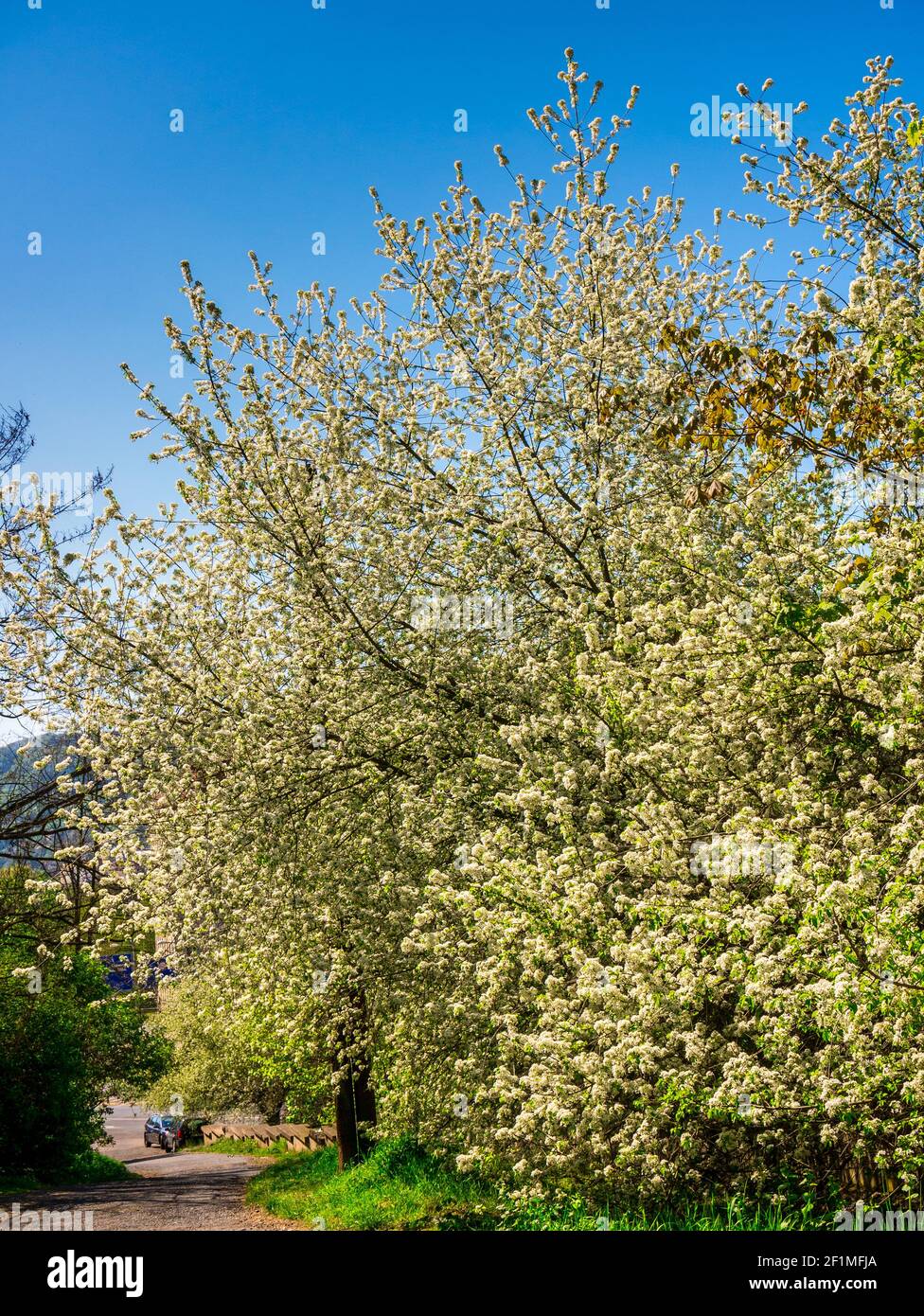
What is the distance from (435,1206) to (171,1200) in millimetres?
12303

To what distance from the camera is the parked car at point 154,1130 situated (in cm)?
4649

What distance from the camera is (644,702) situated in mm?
8070

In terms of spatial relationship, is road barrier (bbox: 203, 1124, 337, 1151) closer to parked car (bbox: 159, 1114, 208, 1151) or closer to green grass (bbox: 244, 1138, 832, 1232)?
parked car (bbox: 159, 1114, 208, 1151)

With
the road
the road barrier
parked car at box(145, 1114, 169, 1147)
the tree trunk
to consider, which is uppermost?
the tree trunk

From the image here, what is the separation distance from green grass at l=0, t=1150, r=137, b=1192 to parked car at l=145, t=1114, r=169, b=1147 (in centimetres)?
1570

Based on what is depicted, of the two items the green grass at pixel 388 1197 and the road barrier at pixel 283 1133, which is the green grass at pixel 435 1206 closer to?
the green grass at pixel 388 1197

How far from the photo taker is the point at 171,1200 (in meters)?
21.8

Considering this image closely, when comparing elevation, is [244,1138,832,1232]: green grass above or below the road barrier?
above

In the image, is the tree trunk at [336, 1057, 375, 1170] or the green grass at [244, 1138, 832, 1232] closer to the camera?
the green grass at [244, 1138, 832, 1232]

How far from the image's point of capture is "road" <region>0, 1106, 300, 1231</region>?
1747cm

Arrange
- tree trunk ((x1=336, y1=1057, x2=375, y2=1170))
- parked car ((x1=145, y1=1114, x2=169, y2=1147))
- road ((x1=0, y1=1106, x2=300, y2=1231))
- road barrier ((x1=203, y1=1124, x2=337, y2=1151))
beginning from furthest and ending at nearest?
parked car ((x1=145, y1=1114, x2=169, y2=1147)), road barrier ((x1=203, y1=1124, x2=337, y2=1151)), tree trunk ((x1=336, y1=1057, x2=375, y2=1170)), road ((x1=0, y1=1106, x2=300, y2=1231))

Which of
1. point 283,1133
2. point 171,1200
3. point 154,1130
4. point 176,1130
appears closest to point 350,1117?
point 171,1200

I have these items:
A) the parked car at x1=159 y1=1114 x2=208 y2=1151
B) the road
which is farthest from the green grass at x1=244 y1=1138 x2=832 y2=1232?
the parked car at x1=159 y1=1114 x2=208 y2=1151

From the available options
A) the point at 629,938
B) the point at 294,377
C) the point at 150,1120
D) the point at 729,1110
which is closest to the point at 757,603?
the point at 629,938
